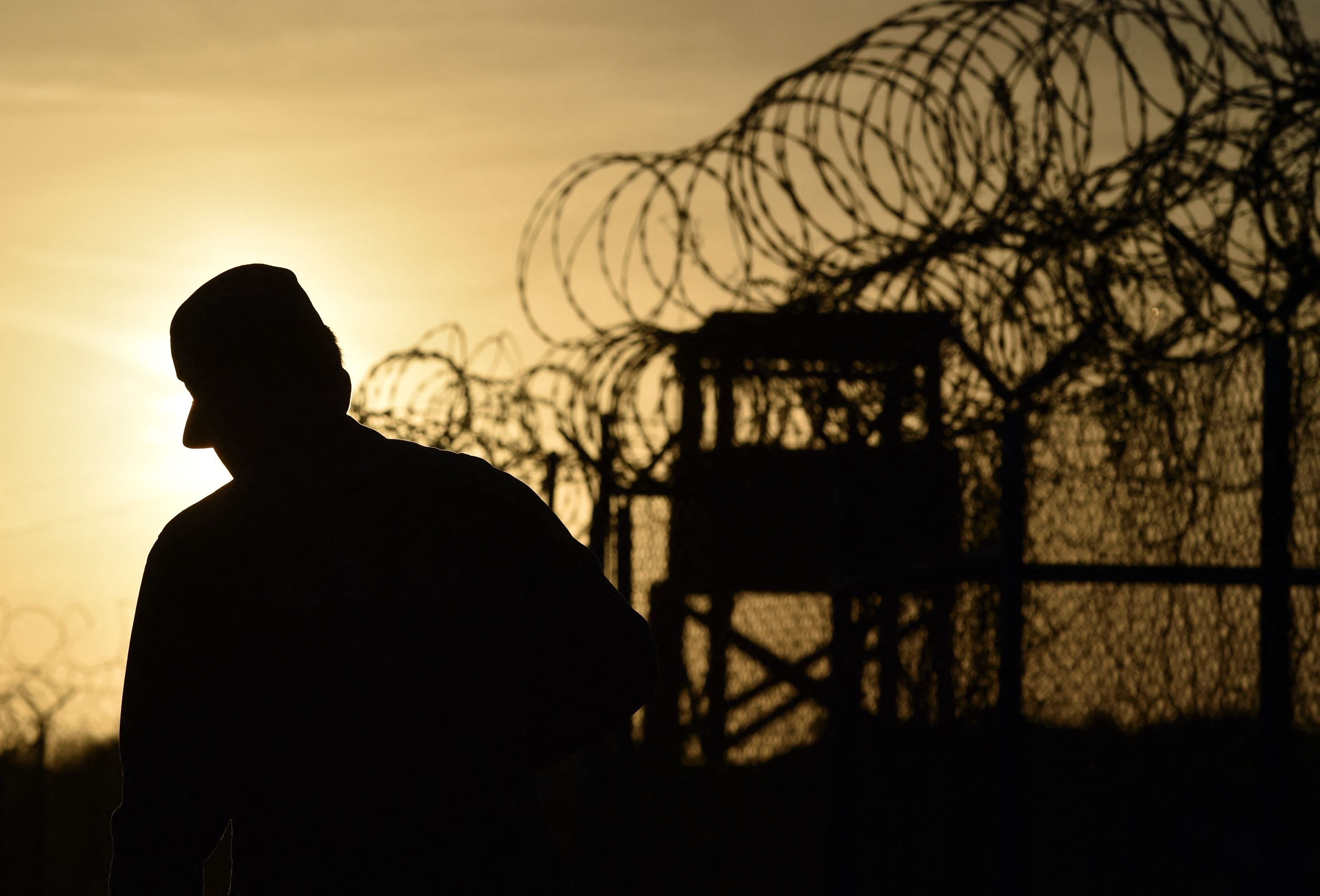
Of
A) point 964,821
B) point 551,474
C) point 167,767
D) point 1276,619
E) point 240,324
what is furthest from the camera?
point 551,474

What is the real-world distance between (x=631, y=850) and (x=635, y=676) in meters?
4.33

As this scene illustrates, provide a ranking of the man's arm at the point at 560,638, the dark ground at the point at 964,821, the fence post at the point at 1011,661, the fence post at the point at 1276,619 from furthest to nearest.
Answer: the dark ground at the point at 964,821
the fence post at the point at 1011,661
the fence post at the point at 1276,619
the man's arm at the point at 560,638

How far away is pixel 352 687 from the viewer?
81.5 inches

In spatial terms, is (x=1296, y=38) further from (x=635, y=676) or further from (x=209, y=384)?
(x=209, y=384)

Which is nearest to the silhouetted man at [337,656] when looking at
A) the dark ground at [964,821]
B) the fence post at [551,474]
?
the dark ground at [964,821]

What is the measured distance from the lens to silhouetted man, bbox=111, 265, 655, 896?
206 centimetres

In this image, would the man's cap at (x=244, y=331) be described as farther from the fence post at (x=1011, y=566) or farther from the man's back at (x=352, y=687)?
the fence post at (x=1011, y=566)

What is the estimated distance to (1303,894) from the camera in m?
3.22

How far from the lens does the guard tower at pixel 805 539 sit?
4.80 metres

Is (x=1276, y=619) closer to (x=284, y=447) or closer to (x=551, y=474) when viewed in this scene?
(x=284, y=447)

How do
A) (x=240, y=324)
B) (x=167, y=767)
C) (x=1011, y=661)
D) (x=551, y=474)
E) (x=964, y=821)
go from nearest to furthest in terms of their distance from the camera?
(x=167, y=767) < (x=240, y=324) < (x=1011, y=661) < (x=964, y=821) < (x=551, y=474)

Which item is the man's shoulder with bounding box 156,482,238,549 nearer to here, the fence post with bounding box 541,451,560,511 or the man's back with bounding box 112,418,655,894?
the man's back with bounding box 112,418,655,894

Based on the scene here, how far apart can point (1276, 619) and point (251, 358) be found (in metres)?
1.94

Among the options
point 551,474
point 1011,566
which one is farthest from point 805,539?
point 1011,566
